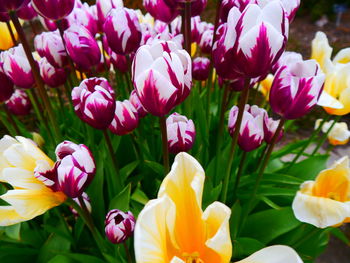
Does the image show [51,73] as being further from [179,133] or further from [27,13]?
[179,133]

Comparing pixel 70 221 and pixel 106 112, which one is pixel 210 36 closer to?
pixel 106 112

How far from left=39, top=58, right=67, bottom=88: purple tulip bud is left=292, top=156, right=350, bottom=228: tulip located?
0.58m

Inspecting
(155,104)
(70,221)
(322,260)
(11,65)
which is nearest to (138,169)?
(70,221)

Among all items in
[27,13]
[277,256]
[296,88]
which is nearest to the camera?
[277,256]

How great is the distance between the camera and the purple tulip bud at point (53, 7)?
0.57 metres

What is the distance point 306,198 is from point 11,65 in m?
0.62

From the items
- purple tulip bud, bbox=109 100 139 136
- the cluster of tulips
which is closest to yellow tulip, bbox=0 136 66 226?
the cluster of tulips

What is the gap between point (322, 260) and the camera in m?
1.31

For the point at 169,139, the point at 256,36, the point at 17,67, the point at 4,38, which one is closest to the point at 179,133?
the point at 169,139

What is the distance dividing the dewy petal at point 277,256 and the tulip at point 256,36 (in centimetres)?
21

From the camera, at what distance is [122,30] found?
2.02 ft

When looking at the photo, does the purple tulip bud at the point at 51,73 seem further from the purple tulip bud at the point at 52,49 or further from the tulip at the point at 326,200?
the tulip at the point at 326,200

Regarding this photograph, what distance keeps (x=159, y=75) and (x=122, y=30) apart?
25 centimetres

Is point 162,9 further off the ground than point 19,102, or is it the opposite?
point 162,9
